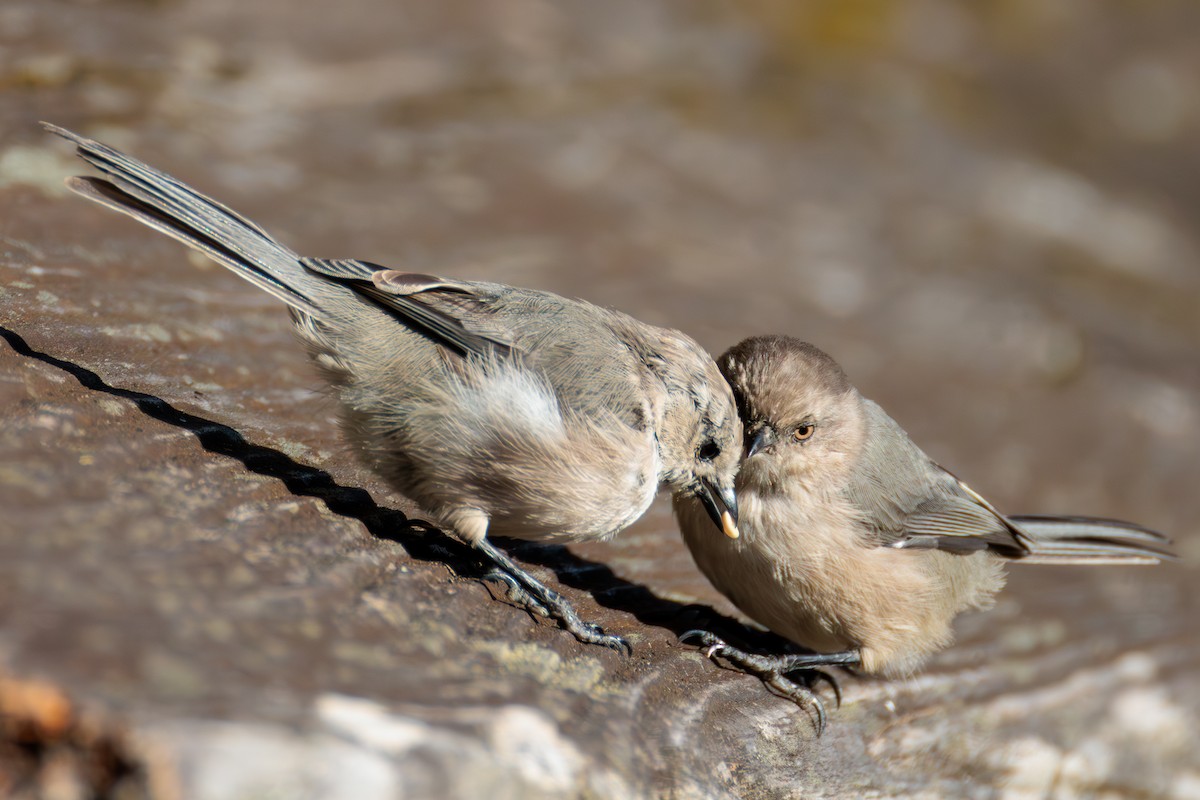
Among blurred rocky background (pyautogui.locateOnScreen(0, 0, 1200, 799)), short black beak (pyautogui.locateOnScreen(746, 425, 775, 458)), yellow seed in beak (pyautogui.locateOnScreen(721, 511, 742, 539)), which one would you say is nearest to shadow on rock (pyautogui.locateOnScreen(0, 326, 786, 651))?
blurred rocky background (pyautogui.locateOnScreen(0, 0, 1200, 799))

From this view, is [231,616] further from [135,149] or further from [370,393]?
[135,149]

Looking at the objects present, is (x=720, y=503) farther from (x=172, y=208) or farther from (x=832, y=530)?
→ (x=172, y=208)

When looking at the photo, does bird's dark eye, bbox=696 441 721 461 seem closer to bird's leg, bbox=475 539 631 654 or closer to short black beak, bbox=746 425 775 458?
short black beak, bbox=746 425 775 458

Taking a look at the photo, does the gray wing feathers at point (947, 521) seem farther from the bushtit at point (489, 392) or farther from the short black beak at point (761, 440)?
the bushtit at point (489, 392)

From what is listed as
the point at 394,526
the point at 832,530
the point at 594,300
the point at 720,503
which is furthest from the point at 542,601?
the point at 594,300

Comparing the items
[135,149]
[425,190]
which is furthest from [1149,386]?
[135,149]
